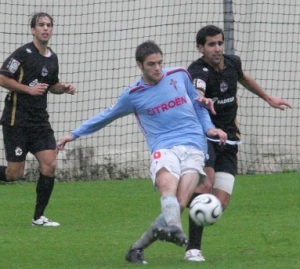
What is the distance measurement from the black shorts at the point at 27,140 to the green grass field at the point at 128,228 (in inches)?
29.6

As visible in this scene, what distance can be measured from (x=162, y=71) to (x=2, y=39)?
7.01m

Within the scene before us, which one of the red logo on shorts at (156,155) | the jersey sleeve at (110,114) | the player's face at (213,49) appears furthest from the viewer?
the player's face at (213,49)

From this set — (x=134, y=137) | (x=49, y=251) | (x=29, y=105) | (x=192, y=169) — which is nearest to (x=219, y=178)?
(x=192, y=169)

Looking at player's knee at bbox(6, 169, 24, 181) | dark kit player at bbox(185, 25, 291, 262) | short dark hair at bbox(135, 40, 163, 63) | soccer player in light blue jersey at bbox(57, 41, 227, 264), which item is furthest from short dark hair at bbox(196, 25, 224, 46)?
player's knee at bbox(6, 169, 24, 181)

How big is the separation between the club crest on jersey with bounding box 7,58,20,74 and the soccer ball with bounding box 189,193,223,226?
12.1ft

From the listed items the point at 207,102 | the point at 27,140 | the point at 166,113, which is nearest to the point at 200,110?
the point at 207,102

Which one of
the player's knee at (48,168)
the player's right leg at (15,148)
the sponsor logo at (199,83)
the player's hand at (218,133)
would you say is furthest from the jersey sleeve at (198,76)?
the player's right leg at (15,148)

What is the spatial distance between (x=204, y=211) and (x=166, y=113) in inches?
Result: 35.1

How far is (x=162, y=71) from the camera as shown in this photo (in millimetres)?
8195

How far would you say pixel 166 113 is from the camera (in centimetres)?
809

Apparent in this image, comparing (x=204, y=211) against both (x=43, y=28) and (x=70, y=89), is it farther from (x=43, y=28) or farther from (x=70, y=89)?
(x=43, y=28)

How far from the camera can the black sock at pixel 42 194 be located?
10719 mm

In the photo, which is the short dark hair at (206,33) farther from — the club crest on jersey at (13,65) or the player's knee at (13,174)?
the player's knee at (13,174)

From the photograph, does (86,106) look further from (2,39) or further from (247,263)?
(247,263)
